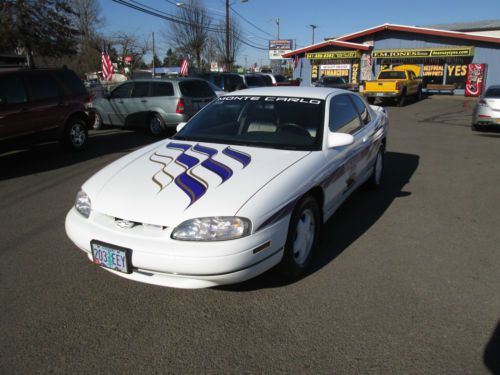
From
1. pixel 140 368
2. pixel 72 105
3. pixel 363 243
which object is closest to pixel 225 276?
pixel 140 368

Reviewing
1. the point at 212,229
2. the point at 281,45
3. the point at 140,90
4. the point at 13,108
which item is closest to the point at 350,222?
the point at 212,229

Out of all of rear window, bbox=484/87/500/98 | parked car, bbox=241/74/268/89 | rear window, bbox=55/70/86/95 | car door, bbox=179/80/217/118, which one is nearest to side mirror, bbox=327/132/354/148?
rear window, bbox=55/70/86/95

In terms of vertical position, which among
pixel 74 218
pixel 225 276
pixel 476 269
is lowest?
pixel 476 269

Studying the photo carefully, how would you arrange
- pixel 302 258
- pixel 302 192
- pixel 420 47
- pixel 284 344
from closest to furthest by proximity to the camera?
pixel 284 344
pixel 302 192
pixel 302 258
pixel 420 47

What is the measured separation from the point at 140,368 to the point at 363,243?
2.54 meters

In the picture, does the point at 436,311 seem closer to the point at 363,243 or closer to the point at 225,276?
the point at 363,243

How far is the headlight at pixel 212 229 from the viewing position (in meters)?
2.68

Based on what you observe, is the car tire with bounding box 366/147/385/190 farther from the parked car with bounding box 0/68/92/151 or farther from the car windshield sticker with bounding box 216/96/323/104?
the parked car with bounding box 0/68/92/151

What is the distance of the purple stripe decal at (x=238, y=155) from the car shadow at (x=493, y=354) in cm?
207

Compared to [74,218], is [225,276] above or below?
below

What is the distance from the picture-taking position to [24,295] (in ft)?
10.4

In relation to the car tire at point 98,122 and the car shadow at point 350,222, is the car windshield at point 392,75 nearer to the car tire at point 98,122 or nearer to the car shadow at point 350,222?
the car tire at point 98,122

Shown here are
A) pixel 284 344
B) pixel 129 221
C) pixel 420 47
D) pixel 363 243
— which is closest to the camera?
pixel 284 344

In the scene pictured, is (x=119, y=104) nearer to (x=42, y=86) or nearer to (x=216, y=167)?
(x=42, y=86)
